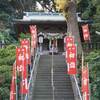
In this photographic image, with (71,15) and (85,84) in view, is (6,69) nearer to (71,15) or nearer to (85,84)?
(71,15)

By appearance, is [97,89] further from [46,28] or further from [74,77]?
[46,28]

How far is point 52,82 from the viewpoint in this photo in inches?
1040

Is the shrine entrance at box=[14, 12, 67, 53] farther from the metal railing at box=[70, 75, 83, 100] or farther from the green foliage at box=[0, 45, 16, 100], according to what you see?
the metal railing at box=[70, 75, 83, 100]

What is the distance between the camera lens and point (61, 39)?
133 feet

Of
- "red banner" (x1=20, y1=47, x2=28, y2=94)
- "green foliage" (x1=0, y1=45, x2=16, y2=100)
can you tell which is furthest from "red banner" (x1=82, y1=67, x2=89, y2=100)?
"green foliage" (x1=0, y1=45, x2=16, y2=100)

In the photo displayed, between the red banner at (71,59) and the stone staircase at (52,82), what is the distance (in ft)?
4.47

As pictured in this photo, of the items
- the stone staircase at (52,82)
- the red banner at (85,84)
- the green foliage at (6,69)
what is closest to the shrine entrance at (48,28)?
the green foliage at (6,69)

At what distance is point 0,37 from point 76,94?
1259 centimetres

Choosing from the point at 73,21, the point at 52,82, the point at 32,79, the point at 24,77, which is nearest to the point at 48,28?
the point at 73,21

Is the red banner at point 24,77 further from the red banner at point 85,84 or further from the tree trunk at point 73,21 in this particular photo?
the tree trunk at point 73,21

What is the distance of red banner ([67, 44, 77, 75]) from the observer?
2455 centimetres

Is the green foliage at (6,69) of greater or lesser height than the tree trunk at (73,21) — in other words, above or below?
below

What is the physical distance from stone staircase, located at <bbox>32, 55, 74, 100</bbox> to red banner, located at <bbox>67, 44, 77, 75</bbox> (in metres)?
1.36

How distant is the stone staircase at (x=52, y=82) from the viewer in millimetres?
24500
